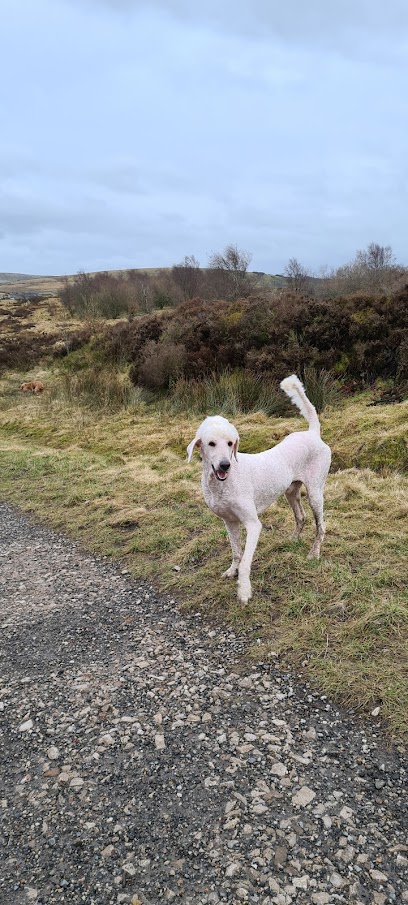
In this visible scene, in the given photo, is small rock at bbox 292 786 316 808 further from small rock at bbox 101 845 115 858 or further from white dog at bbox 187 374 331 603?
white dog at bbox 187 374 331 603

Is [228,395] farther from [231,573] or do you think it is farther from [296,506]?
[231,573]

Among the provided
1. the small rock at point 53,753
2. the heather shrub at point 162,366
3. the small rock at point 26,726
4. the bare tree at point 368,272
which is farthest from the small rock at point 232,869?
the bare tree at point 368,272

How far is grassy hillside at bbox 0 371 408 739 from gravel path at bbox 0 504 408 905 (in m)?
0.30

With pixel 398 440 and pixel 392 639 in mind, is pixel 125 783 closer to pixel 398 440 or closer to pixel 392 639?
pixel 392 639

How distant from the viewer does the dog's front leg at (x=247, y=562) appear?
423 centimetres

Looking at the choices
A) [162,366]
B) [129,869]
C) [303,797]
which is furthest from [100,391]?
[129,869]

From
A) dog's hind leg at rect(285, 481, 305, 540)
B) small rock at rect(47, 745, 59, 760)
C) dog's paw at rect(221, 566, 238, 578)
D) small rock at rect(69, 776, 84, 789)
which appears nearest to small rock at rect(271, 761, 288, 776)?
small rock at rect(69, 776, 84, 789)

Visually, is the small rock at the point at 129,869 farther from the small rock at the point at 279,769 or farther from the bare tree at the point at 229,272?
the bare tree at the point at 229,272

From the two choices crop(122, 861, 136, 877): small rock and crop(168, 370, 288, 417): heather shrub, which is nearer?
crop(122, 861, 136, 877): small rock

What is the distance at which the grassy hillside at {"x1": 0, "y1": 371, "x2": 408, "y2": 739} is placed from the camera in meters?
3.69

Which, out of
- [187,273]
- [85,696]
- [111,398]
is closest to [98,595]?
[85,696]

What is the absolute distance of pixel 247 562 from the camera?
420cm

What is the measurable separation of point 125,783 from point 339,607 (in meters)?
2.09

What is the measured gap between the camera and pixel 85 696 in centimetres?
350
